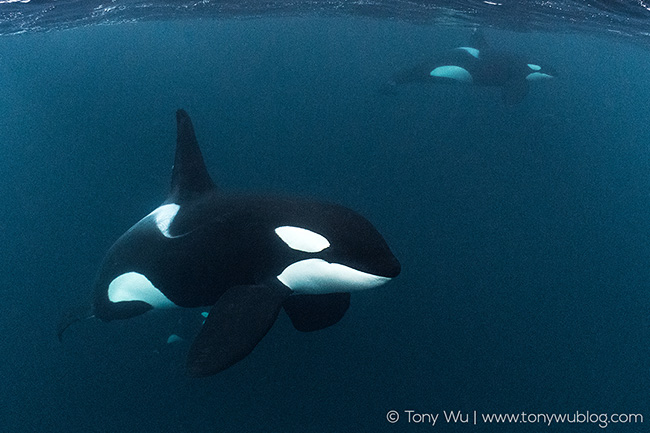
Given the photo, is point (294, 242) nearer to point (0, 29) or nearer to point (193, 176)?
→ point (193, 176)

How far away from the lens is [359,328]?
7.23 m

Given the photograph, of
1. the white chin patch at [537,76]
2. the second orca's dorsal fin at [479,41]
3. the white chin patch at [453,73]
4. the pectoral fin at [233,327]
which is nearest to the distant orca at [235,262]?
the pectoral fin at [233,327]

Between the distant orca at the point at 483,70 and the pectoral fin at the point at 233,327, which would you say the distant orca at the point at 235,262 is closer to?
the pectoral fin at the point at 233,327

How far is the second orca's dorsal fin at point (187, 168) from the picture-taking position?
595 cm

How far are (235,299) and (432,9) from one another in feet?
58.1

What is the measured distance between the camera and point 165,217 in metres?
5.93

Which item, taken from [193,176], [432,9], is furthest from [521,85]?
[193,176]

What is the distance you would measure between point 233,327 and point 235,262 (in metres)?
0.88

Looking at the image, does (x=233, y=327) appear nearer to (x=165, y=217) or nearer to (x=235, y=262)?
(x=235, y=262)

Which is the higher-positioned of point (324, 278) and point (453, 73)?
point (324, 278)

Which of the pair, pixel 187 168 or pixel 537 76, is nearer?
pixel 187 168

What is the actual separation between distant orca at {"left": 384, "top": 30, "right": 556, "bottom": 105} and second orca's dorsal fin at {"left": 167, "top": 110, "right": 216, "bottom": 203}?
1087 cm

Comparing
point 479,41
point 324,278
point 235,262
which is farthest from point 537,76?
point 235,262

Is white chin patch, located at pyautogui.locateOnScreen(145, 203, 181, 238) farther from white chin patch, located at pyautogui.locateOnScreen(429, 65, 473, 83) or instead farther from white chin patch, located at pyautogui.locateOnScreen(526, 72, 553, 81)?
white chin patch, located at pyautogui.locateOnScreen(526, 72, 553, 81)
